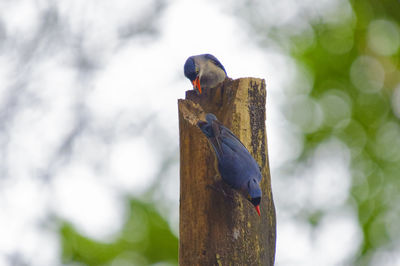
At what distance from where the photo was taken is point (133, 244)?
7.79 meters

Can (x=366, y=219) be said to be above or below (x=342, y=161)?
below

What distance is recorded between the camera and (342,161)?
7.82 metres

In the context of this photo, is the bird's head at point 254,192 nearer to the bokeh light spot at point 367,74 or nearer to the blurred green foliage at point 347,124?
the blurred green foliage at point 347,124

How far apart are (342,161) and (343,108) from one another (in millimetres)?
758

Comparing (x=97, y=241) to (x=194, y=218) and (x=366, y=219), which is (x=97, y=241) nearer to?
(x=366, y=219)

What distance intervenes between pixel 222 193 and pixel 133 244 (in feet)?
14.3

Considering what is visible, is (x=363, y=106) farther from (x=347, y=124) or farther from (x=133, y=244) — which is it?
(x=133, y=244)

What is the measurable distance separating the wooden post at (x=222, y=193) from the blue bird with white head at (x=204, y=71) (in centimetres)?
81

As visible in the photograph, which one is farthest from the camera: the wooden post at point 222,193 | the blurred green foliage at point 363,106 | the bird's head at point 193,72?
the blurred green foliage at point 363,106

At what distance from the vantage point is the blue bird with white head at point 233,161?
366 cm

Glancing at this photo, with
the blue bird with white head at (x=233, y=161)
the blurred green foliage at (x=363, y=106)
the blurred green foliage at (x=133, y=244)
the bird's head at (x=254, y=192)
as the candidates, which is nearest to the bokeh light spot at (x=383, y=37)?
the blurred green foliage at (x=363, y=106)

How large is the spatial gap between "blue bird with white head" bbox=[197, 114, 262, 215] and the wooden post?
0.09 m

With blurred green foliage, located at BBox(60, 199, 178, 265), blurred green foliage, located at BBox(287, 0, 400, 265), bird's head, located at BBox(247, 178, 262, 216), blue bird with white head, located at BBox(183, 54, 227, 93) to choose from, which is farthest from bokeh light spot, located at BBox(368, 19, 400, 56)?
bird's head, located at BBox(247, 178, 262, 216)

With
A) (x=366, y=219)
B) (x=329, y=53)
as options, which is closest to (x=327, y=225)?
(x=366, y=219)
